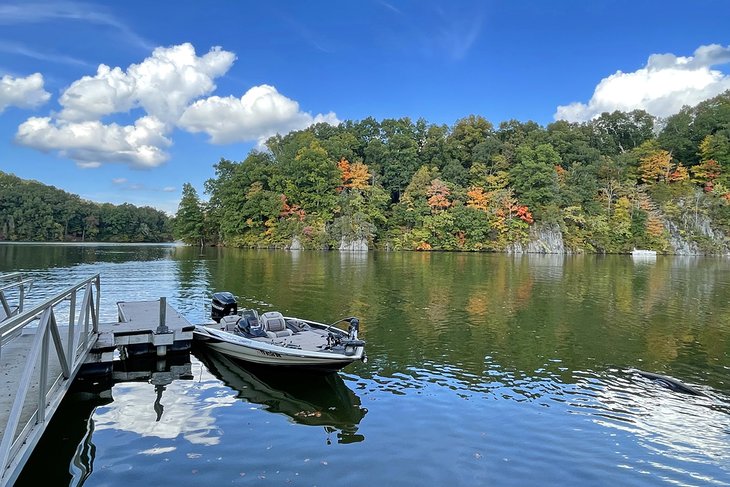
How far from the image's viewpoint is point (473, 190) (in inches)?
3004

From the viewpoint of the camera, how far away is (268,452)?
715 cm

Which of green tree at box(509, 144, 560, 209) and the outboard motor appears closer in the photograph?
the outboard motor

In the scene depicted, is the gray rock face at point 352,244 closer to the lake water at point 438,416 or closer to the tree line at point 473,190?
the tree line at point 473,190

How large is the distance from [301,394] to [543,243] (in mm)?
69936

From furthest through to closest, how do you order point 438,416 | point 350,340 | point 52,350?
point 350,340 → point 52,350 → point 438,416

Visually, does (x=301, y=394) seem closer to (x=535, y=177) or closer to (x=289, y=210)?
(x=289, y=210)

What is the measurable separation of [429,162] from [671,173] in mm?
42143

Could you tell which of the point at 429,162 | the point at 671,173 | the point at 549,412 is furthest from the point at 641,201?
the point at 549,412

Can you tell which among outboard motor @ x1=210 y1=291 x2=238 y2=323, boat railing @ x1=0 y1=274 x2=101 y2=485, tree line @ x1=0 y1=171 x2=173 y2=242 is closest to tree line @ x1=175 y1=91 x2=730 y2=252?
tree line @ x1=0 y1=171 x2=173 y2=242

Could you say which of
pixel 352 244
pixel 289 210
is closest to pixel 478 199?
pixel 352 244

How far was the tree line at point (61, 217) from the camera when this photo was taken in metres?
95.1

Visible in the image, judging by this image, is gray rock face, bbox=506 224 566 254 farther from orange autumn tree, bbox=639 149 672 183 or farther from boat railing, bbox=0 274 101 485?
boat railing, bbox=0 274 101 485

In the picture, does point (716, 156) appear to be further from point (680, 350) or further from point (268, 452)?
point (268, 452)

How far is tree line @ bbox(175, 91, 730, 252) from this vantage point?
73.7 metres
